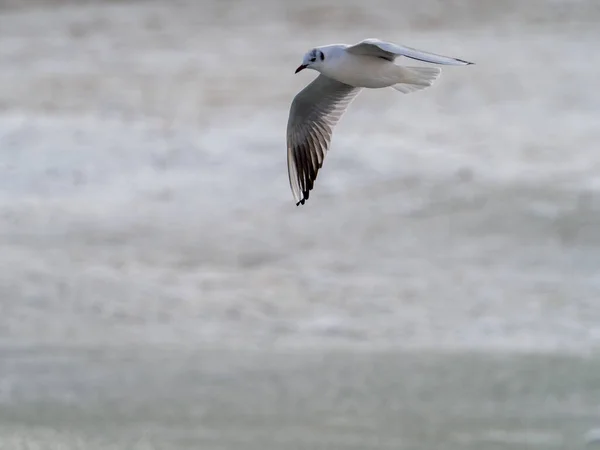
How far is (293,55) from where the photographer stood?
9.81 metres

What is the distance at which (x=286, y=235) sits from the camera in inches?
315

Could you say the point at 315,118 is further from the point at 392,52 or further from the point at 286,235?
the point at 286,235

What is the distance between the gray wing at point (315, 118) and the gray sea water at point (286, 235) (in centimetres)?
115

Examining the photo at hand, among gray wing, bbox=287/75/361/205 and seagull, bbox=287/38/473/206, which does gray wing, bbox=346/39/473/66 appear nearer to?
seagull, bbox=287/38/473/206

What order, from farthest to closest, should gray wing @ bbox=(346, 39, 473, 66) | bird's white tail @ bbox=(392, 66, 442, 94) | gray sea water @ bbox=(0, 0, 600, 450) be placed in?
gray sea water @ bbox=(0, 0, 600, 450) < bird's white tail @ bbox=(392, 66, 442, 94) < gray wing @ bbox=(346, 39, 473, 66)

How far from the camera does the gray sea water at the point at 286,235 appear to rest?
602 centimetres

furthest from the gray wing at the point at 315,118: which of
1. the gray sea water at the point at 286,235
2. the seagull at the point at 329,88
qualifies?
the gray sea water at the point at 286,235

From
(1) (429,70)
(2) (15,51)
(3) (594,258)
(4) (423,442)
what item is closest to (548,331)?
(3) (594,258)

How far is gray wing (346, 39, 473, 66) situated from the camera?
13.0 feet

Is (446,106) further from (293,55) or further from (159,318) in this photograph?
(159,318)

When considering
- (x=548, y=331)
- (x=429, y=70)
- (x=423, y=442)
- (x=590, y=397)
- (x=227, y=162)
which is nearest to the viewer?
(x=429, y=70)

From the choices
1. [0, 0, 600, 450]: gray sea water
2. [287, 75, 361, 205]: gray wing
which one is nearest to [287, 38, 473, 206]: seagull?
[287, 75, 361, 205]: gray wing

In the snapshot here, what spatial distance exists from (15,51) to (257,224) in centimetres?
305

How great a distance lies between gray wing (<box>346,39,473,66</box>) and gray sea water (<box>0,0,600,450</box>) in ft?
5.35
